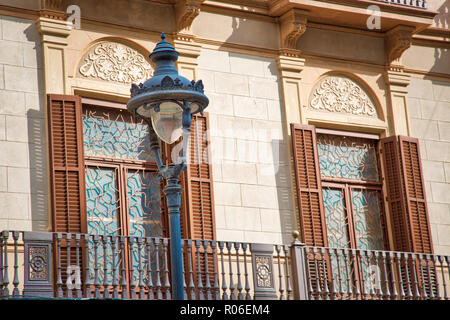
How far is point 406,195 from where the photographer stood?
1418 centimetres

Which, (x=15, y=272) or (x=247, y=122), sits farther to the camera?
(x=247, y=122)

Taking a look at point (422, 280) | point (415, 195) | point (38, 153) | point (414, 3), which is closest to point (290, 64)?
point (414, 3)

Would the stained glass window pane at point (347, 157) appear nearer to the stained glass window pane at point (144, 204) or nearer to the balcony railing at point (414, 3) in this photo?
the balcony railing at point (414, 3)

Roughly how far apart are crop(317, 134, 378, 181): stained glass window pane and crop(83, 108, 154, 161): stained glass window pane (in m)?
2.65

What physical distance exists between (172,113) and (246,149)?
441cm

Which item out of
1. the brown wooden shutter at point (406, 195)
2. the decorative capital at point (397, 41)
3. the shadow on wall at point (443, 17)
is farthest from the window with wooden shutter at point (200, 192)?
the shadow on wall at point (443, 17)

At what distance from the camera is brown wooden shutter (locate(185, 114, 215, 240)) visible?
12.6 meters

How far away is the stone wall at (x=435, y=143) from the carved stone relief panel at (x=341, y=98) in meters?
0.78

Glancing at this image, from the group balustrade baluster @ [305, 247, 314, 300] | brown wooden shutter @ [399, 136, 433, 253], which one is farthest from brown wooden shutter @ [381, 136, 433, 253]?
balustrade baluster @ [305, 247, 314, 300]

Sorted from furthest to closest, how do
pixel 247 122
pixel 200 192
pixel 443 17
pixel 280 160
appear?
pixel 443 17, pixel 280 160, pixel 247 122, pixel 200 192

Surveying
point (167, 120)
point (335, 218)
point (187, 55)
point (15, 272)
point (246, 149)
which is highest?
point (187, 55)

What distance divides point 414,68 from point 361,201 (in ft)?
7.67

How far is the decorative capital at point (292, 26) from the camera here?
13852 mm

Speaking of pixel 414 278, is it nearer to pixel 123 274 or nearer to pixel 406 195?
pixel 406 195
